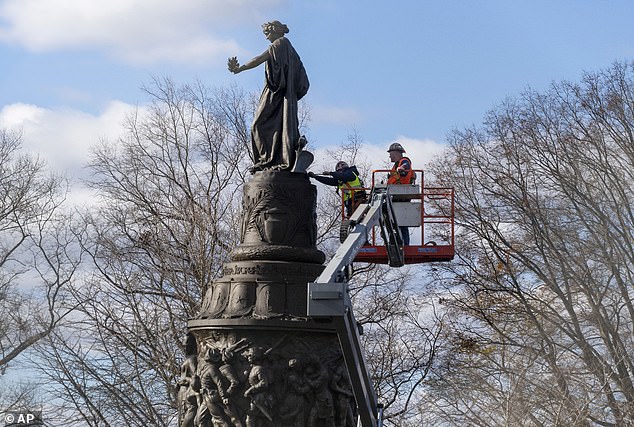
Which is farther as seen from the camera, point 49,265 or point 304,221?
point 49,265

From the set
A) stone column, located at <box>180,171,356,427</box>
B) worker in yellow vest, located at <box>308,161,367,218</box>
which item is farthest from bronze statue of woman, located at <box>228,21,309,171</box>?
stone column, located at <box>180,171,356,427</box>

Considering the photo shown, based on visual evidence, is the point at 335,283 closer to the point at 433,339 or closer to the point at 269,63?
the point at 269,63

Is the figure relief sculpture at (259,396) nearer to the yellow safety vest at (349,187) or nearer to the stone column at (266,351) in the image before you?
the stone column at (266,351)

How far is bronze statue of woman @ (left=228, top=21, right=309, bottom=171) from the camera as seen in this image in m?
14.6

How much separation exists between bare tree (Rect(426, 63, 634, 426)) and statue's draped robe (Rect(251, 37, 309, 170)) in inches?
313

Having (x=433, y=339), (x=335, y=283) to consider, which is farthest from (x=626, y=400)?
(x=335, y=283)

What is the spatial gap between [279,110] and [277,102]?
11 cm

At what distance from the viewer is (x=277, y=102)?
→ 14.8 m

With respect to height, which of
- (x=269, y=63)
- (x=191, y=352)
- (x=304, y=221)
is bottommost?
(x=191, y=352)

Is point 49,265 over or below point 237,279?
over

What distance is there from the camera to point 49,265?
26672 mm

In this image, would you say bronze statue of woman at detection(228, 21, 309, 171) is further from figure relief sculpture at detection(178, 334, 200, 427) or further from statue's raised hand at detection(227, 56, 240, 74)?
figure relief sculpture at detection(178, 334, 200, 427)

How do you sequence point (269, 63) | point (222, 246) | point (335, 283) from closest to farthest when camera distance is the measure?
point (335, 283), point (269, 63), point (222, 246)

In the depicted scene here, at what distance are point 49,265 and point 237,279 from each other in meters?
13.9
